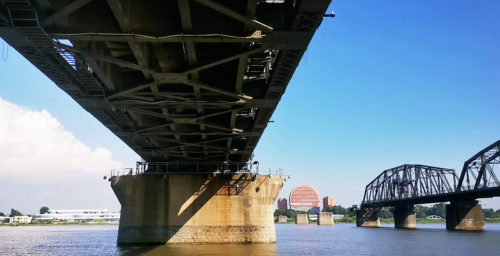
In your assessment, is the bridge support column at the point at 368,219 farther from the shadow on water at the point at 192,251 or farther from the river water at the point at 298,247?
the shadow on water at the point at 192,251

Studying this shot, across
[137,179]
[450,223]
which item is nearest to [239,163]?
[137,179]

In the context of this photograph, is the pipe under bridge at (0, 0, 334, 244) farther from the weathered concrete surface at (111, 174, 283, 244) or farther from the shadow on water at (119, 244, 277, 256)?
the shadow on water at (119, 244, 277, 256)

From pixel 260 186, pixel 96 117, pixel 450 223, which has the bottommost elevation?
pixel 450 223

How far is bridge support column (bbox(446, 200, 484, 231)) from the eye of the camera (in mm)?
87500

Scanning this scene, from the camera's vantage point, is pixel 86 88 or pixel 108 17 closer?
pixel 108 17

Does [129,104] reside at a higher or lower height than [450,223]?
higher

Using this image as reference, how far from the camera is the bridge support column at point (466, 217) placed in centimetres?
8750

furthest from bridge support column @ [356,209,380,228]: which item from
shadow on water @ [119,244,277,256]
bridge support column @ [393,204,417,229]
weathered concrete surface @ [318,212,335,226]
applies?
shadow on water @ [119,244,277,256]

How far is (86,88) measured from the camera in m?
23.6

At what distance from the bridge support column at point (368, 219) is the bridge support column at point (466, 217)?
52.2 m

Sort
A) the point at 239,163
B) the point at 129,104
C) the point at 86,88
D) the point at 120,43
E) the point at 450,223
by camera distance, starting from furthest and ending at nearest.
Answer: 1. the point at 450,223
2. the point at 239,163
3. the point at 129,104
4. the point at 86,88
5. the point at 120,43

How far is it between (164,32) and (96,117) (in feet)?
50.3

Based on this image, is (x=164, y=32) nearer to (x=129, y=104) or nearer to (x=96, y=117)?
(x=129, y=104)

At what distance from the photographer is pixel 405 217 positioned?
120000 mm
